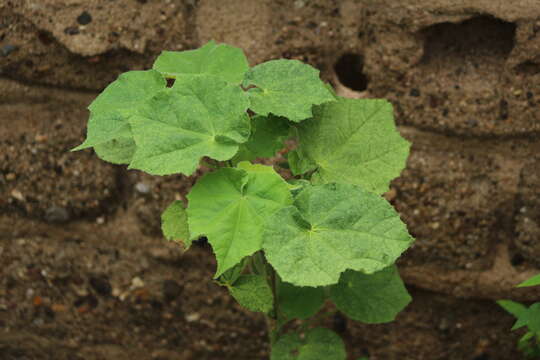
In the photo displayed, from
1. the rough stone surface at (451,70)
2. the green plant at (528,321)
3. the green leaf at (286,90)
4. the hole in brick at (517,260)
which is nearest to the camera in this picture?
the green leaf at (286,90)

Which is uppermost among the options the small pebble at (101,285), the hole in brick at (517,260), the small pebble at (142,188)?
the hole in brick at (517,260)

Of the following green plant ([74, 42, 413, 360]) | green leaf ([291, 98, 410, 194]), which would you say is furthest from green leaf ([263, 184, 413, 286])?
green leaf ([291, 98, 410, 194])

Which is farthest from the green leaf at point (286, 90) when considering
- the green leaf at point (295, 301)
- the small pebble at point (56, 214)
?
the small pebble at point (56, 214)

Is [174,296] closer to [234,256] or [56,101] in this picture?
[56,101]

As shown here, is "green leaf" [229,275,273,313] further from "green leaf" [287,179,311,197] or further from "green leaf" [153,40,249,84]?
"green leaf" [153,40,249,84]

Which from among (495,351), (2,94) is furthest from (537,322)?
(2,94)

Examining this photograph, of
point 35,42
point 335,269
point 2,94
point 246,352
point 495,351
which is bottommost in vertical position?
point 246,352

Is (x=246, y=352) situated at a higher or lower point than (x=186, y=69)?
lower

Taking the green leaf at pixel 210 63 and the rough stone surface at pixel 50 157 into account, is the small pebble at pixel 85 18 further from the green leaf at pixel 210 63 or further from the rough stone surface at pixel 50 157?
the green leaf at pixel 210 63
